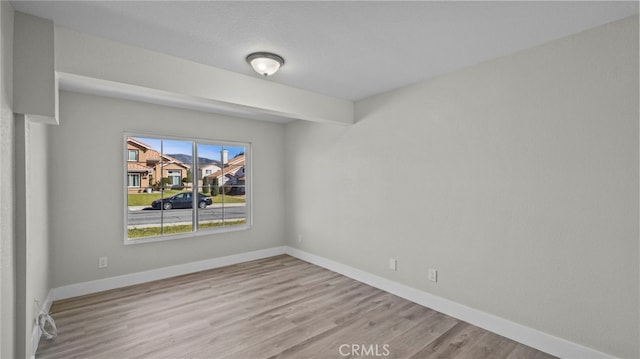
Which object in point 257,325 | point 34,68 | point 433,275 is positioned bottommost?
point 257,325

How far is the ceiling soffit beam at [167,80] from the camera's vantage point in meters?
2.17

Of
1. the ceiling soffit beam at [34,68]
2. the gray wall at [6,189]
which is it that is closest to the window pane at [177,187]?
the ceiling soffit beam at [34,68]

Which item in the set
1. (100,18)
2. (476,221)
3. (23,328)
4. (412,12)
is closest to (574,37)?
(412,12)

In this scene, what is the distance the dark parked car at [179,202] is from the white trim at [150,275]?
86cm

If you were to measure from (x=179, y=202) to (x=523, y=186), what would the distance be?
4229 mm

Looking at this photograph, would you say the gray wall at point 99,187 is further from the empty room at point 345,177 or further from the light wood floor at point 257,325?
the light wood floor at point 257,325

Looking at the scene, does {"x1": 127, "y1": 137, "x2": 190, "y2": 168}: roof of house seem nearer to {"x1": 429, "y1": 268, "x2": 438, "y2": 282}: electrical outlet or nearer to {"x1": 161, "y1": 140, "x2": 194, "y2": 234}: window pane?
{"x1": 161, "y1": 140, "x2": 194, "y2": 234}: window pane

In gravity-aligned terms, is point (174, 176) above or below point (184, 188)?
above

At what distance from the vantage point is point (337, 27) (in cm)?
208

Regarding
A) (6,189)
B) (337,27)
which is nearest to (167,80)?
(6,189)

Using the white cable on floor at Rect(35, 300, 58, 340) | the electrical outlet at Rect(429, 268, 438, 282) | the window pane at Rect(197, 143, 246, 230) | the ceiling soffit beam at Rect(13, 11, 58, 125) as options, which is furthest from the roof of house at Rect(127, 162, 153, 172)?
the electrical outlet at Rect(429, 268, 438, 282)

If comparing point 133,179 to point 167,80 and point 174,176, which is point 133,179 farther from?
point 167,80

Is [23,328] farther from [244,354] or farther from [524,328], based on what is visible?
[524,328]

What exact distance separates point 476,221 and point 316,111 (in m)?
2.16
